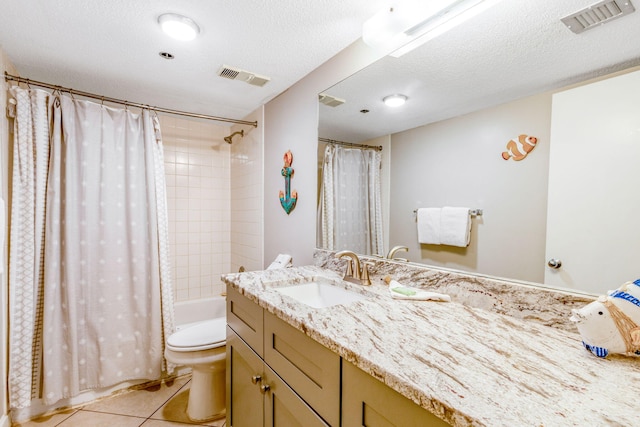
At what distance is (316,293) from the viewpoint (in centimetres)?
153

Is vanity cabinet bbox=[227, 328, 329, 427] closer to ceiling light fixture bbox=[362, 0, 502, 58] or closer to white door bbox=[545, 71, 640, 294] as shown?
white door bbox=[545, 71, 640, 294]

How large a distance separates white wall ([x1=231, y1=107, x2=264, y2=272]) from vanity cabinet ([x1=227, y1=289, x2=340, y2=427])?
3.51 ft

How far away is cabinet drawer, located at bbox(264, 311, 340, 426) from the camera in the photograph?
77cm

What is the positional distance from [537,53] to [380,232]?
915mm

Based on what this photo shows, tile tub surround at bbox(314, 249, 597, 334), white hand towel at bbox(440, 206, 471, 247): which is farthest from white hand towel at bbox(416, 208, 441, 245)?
tile tub surround at bbox(314, 249, 597, 334)

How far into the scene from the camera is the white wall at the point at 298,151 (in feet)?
5.57

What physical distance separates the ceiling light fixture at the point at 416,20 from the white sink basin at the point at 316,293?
1.13 metres

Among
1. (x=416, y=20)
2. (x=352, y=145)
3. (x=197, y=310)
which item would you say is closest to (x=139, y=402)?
(x=197, y=310)

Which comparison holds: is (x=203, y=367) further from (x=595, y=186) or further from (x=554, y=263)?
(x=595, y=186)

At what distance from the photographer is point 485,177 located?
108 cm

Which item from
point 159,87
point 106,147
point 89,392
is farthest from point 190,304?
point 159,87

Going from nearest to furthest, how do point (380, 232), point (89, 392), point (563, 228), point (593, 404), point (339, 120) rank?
point (593, 404) → point (563, 228) → point (380, 232) → point (339, 120) → point (89, 392)

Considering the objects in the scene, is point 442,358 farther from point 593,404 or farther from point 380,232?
point 380,232

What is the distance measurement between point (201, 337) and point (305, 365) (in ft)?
4.27
